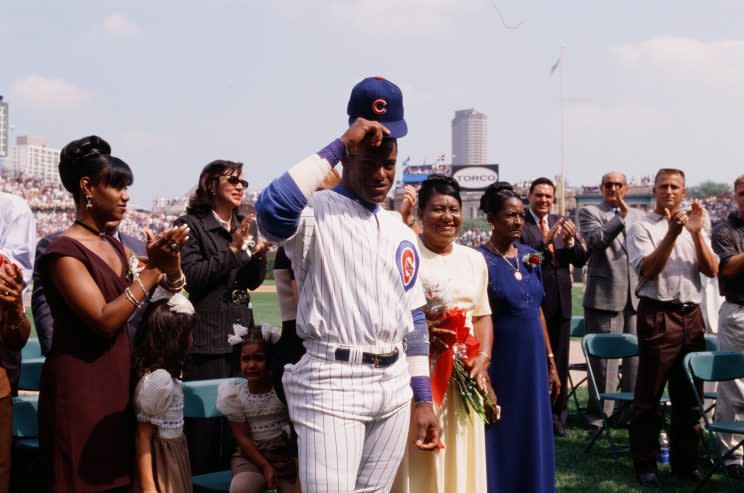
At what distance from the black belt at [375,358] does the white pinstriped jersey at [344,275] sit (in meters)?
0.04

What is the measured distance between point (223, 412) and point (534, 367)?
6.28 feet

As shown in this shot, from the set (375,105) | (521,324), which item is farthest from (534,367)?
(375,105)

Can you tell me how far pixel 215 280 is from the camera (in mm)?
5270

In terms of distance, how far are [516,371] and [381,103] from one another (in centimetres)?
249

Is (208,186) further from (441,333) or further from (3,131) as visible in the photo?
(3,131)

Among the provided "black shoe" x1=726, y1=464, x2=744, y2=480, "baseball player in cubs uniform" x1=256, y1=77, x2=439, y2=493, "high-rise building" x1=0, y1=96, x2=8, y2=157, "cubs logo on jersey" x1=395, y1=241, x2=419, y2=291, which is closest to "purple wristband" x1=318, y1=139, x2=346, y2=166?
"baseball player in cubs uniform" x1=256, y1=77, x2=439, y2=493

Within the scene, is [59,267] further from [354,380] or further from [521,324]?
[521,324]

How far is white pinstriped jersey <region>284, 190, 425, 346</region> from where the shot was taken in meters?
3.07

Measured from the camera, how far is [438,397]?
14.5 feet

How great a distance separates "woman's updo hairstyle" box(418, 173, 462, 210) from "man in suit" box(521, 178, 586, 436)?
3021mm

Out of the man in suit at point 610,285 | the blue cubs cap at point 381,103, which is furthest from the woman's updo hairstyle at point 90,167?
the man in suit at point 610,285

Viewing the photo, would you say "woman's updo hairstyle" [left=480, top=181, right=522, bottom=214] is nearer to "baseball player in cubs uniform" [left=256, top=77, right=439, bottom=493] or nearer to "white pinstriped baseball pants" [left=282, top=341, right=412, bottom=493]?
"baseball player in cubs uniform" [left=256, top=77, right=439, bottom=493]

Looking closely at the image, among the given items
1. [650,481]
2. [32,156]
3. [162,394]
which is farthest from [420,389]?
[32,156]

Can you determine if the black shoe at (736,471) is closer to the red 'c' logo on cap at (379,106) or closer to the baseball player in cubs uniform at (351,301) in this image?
the baseball player in cubs uniform at (351,301)
